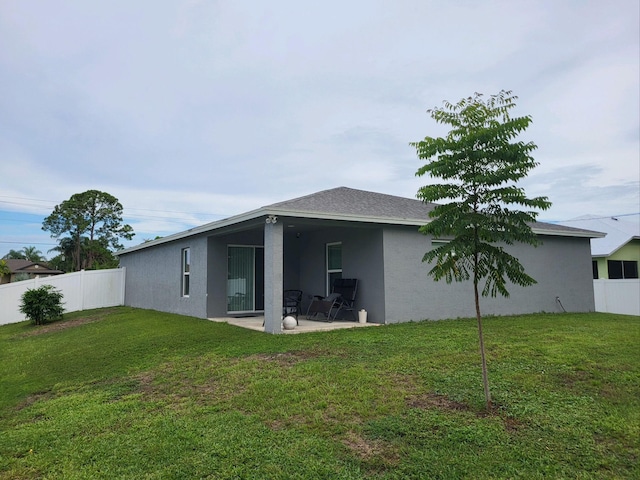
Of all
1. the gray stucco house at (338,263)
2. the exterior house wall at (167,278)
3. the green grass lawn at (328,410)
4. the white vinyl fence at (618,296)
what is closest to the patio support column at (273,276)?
the gray stucco house at (338,263)

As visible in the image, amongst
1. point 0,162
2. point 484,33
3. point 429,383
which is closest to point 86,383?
point 429,383

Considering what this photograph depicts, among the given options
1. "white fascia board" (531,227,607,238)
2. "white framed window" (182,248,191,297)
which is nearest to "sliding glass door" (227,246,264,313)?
"white framed window" (182,248,191,297)

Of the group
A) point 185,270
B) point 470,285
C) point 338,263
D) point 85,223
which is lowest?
point 470,285

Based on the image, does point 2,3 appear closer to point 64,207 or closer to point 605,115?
point 605,115

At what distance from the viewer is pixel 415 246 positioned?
36.0 ft

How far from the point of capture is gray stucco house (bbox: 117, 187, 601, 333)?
32.3ft

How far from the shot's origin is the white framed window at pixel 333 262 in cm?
1217

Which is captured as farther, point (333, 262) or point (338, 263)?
point (333, 262)

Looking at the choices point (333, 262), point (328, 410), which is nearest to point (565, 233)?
point (333, 262)

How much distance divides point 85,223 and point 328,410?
141 ft

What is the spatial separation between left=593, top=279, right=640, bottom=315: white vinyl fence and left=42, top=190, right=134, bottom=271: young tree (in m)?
39.1

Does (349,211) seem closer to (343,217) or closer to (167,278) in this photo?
(343,217)

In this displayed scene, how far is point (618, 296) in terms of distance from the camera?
1603cm

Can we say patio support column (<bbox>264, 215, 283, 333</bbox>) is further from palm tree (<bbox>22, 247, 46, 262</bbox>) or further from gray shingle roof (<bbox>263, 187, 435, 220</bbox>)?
palm tree (<bbox>22, 247, 46, 262</bbox>)
